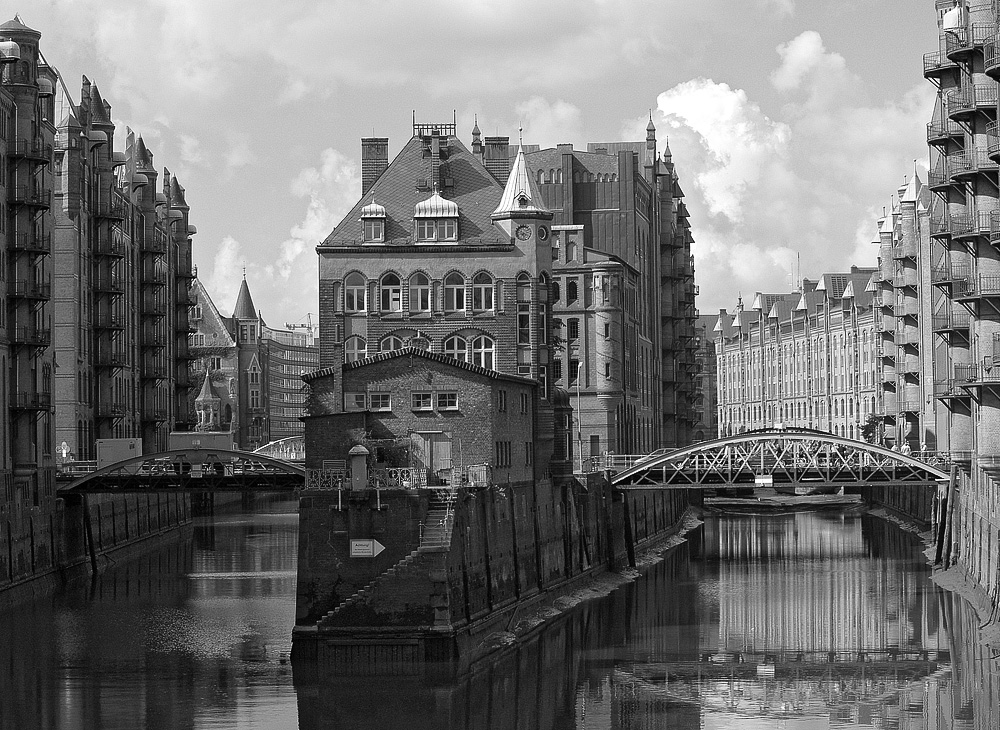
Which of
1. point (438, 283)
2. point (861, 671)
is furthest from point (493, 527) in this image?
point (438, 283)

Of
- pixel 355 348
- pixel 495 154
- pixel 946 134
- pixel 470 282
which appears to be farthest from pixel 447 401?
pixel 495 154

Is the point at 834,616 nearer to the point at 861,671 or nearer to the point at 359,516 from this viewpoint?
the point at 861,671

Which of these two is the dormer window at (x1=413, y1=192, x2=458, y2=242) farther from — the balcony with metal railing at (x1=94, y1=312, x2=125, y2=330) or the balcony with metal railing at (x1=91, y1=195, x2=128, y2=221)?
the balcony with metal railing at (x1=94, y1=312, x2=125, y2=330)

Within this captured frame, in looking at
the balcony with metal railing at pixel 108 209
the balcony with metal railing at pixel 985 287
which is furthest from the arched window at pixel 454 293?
the balcony with metal railing at pixel 108 209

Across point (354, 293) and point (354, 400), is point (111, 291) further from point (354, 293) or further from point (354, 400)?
point (354, 400)

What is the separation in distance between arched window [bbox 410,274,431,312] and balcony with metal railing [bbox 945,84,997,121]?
26474 mm

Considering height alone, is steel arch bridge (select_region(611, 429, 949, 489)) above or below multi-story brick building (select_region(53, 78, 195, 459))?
below

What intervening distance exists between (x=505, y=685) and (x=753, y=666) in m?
10.5

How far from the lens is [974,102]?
81.7 metres

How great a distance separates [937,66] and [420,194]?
2622 cm

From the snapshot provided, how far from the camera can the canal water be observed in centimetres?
5722

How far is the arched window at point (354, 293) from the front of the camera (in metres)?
94.2

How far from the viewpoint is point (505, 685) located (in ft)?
204

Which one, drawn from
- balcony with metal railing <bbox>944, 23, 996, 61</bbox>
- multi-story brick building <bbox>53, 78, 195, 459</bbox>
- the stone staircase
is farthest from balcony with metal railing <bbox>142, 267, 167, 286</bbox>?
the stone staircase
